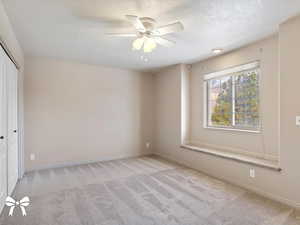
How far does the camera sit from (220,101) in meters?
3.99

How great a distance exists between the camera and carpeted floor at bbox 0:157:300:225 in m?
2.08

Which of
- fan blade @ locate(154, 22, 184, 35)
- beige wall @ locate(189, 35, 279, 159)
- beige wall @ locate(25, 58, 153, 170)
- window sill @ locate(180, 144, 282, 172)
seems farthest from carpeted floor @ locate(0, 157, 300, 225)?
fan blade @ locate(154, 22, 184, 35)

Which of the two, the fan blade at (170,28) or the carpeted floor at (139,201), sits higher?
the fan blade at (170,28)

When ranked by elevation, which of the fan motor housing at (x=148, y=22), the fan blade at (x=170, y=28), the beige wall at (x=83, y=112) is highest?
the fan motor housing at (x=148, y=22)

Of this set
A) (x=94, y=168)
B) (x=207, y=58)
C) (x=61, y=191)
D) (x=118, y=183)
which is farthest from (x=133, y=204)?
(x=207, y=58)

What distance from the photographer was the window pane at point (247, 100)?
3277 mm

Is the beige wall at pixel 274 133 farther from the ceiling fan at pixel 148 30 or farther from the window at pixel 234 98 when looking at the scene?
the ceiling fan at pixel 148 30

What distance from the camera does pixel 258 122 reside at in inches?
126

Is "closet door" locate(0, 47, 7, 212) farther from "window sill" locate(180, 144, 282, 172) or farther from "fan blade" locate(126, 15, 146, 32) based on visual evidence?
"window sill" locate(180, 144, 282, 172)

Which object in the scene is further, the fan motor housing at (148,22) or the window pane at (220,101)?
the window pane at (220,101)

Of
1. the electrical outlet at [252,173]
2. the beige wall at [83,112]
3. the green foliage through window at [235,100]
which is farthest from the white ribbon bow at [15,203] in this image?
the green foliage through window at [235,100]

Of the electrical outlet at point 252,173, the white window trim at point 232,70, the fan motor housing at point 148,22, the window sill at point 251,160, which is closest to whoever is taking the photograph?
the fan motor housing at point 148,22

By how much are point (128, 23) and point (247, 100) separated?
252 cm

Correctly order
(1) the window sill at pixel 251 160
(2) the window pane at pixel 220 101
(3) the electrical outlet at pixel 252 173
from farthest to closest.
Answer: (2) the window pane at pixel 220 101, (3) the electrical outlet at pixel 252 173, (1) the window sill at pixel 251 160
